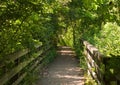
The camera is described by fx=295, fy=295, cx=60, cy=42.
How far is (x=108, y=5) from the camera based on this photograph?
218 inches

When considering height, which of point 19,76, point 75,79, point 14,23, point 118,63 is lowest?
point 75,79

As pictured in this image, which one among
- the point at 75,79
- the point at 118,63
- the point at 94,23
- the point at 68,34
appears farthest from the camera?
the point at 68,34

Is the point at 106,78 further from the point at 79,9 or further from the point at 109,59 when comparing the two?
the point at 79,9

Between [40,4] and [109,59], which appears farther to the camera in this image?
[40,4]

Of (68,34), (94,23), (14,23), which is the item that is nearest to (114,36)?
(14,23)

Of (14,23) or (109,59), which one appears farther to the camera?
(14,23)

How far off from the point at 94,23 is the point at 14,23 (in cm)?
1242

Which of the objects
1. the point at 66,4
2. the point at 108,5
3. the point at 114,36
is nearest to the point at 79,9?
the point at 66,4

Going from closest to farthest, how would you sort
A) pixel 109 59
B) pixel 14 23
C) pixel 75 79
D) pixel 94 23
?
1. pixel 109 59
2. pixel 14 23
3. pixel 75 79
4. pixel 94 23

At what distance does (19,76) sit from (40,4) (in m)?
1.85

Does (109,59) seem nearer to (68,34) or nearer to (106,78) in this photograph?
(106,78)

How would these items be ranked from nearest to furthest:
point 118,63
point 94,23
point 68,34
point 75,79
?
point 118,63 < point 75,79 < point 94,23 < point 68,34

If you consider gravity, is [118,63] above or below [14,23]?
below

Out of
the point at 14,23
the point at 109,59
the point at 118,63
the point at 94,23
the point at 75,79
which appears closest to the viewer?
the point at 118,63
